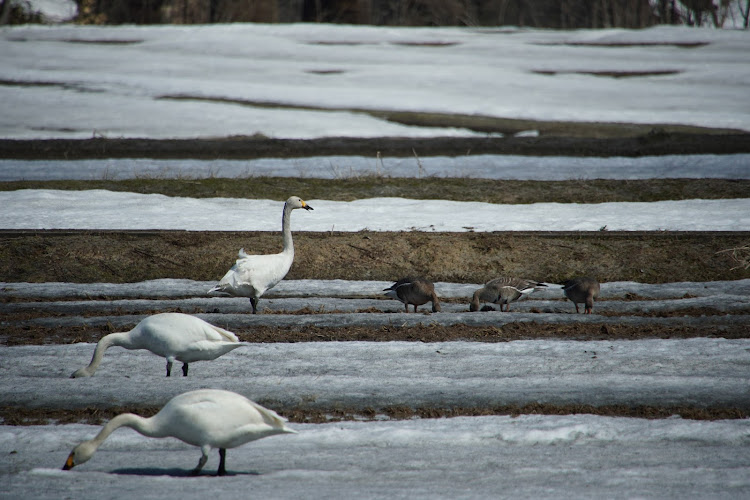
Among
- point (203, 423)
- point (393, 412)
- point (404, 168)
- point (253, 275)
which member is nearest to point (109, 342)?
point (203, 423)

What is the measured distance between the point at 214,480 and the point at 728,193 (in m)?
15.3

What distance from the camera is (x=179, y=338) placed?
768 cm

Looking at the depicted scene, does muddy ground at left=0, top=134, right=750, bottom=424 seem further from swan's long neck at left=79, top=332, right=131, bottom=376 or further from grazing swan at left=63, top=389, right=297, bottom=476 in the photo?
grazing swan at left=63, top=389, right=297, bottom=476

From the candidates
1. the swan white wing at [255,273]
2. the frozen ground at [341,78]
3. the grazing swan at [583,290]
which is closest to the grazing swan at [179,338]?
the swan white wing at [255,273]

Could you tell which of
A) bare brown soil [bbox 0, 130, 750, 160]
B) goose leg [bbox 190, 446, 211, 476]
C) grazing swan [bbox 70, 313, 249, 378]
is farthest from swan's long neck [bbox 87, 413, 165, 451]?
bare brown soil [bbox 0, 130, 750, 160]

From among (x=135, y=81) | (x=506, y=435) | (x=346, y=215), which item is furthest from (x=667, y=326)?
(x=135, y=81)

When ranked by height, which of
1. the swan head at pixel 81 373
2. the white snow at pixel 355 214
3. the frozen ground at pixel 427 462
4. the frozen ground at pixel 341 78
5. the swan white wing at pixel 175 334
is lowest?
the swan head at pixel 81 373

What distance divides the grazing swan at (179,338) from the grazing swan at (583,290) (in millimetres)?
5205

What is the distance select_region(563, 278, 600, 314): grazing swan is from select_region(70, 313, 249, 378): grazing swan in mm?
5205

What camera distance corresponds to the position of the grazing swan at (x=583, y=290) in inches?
428

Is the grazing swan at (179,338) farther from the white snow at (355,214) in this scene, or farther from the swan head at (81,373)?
the white snow at (355,214)

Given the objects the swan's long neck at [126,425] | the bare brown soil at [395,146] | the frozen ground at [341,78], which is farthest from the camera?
the frozen ground at [341,78]

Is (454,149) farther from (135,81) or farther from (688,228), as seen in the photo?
(135,81)

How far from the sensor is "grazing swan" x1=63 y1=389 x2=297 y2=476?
5551 mm
